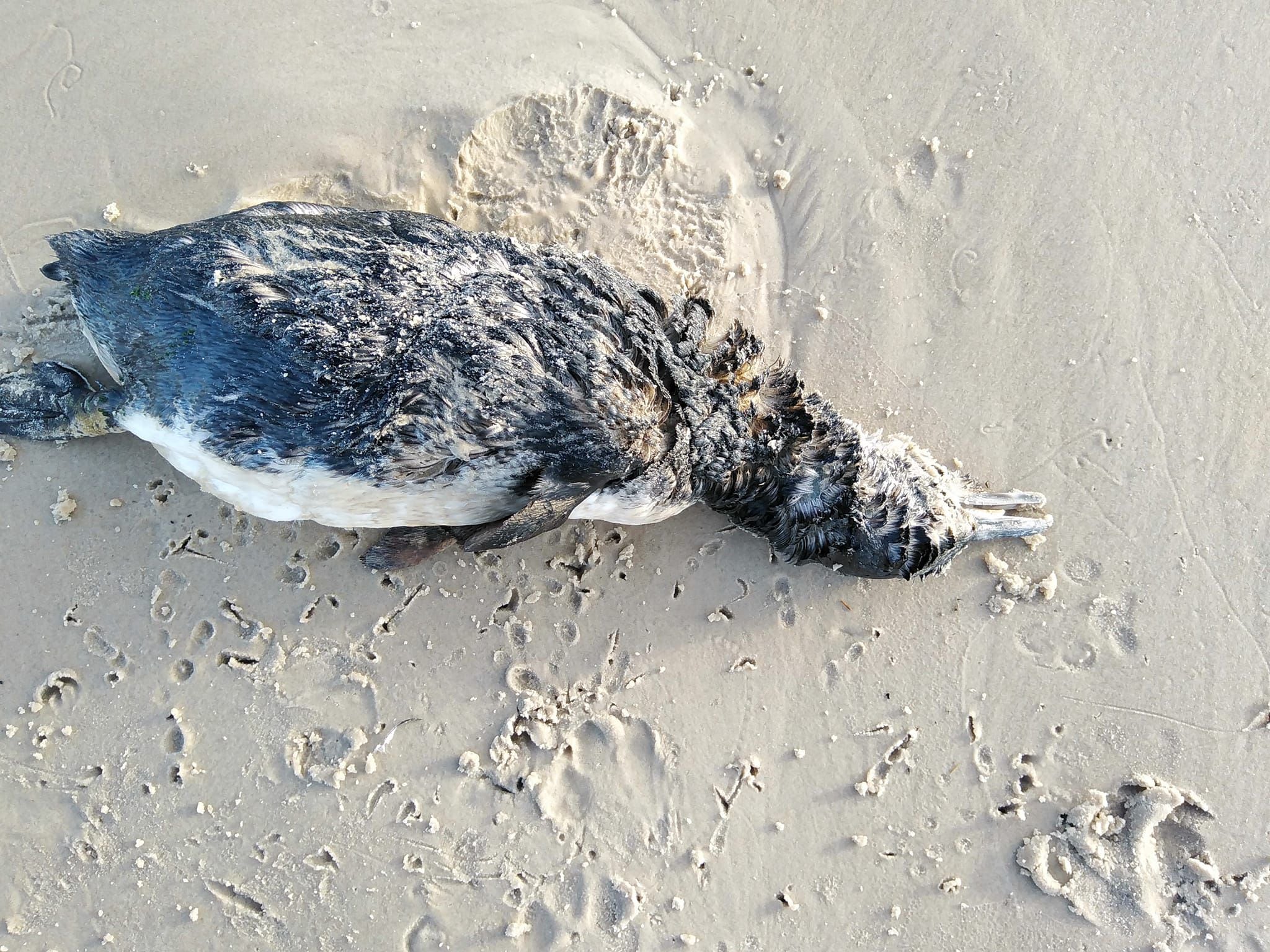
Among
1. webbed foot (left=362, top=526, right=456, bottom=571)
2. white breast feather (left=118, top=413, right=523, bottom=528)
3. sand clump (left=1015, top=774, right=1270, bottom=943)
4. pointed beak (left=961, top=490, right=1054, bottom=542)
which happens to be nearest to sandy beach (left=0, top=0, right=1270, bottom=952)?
sand clump (left=1015, top=774, right=1270, bottom=943)

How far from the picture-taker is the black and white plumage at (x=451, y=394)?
3.02 metres

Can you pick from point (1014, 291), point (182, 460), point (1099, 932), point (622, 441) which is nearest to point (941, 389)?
point (1014, 291)

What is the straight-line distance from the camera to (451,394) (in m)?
3.05

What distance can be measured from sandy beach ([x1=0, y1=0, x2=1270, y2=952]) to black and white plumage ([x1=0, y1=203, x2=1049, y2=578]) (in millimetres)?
569

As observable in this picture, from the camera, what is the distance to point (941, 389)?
13.6 ft

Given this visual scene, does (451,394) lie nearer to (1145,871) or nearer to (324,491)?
(324,491)

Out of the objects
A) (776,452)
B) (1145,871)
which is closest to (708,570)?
(776,452)

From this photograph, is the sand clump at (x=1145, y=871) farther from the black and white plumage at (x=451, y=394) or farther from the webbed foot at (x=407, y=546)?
the webbed foot at (x=407, y=546)

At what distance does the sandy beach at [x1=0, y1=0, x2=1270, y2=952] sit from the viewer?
398 centimetres

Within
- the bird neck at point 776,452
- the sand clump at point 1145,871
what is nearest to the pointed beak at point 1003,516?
the bird neck at point 776,452

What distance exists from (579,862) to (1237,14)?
18.8 ft

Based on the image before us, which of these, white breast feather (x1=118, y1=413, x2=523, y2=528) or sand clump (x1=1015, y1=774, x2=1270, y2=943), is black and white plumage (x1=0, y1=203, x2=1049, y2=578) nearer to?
white breast feather (x1=118, y1=413, x2=523, y2=528)

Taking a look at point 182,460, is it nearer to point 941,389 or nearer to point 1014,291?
point 941,389

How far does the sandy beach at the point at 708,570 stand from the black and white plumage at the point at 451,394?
569 mm
